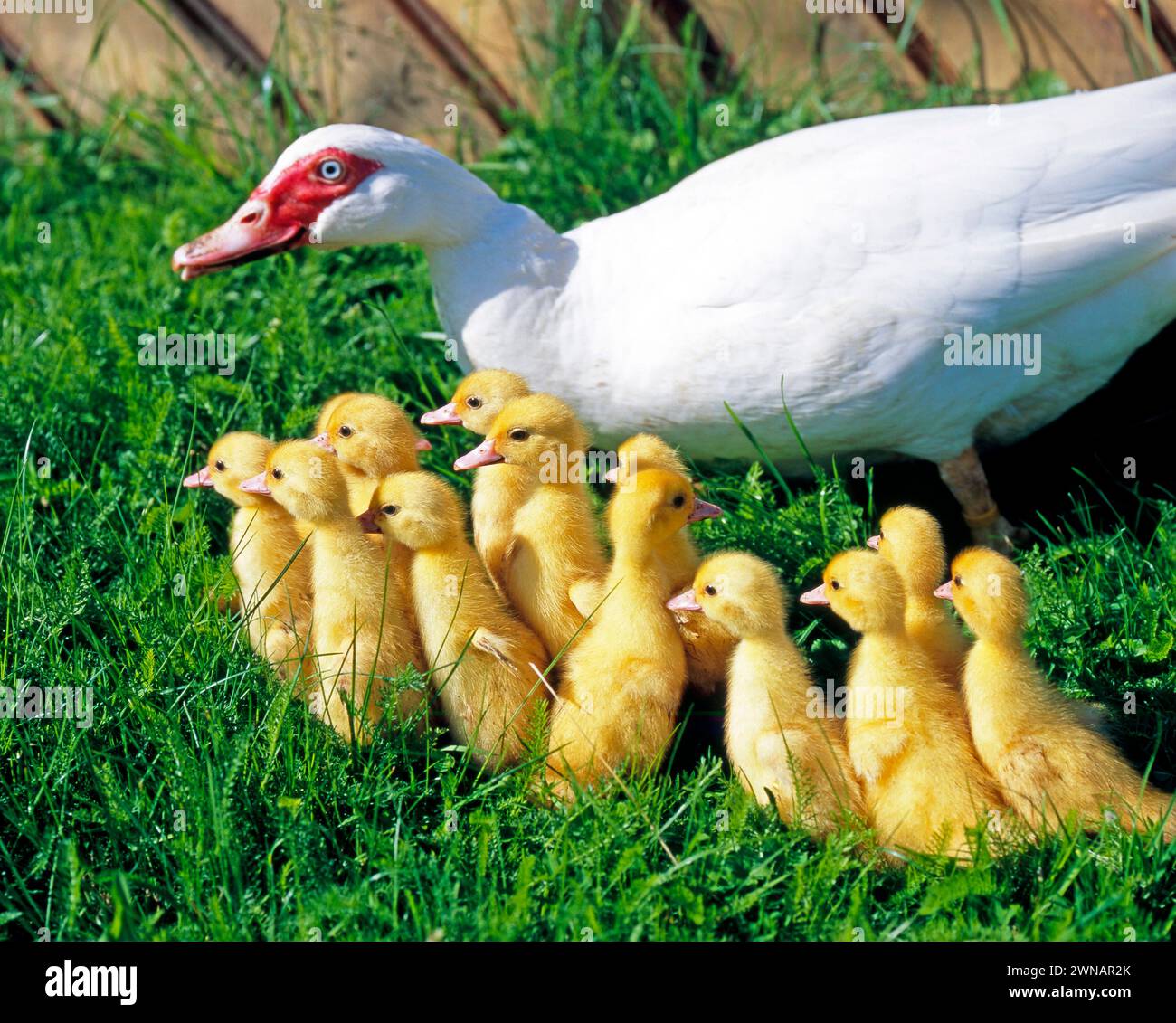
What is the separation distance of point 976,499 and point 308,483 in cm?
200

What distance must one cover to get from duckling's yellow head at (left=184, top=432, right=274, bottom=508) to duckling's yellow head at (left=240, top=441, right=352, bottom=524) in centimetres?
22

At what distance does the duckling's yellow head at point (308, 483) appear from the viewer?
3.08m

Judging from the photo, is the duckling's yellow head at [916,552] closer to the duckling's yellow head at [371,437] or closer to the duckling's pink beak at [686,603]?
the duckling's pink beak at [686,603]

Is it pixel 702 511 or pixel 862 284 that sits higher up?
pixel 862 284

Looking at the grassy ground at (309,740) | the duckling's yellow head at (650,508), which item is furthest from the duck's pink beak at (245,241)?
the duckling's yellow head at (650,508)

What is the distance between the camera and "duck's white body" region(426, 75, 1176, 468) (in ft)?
11.8

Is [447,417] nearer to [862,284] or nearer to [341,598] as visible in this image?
[341,598]

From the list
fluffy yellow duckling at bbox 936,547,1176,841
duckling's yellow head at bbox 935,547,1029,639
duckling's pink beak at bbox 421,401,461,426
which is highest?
duckling's pink beak at bbox 421,401,461,426

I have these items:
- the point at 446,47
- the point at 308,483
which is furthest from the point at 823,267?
the point at 446,47

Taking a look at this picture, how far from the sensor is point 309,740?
2969 mm

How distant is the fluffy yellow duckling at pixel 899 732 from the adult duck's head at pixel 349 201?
172cm

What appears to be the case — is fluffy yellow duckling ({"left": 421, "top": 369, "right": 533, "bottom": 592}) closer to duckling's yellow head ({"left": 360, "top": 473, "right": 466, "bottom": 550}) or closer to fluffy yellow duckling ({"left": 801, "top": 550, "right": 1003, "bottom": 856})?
duckling's yellow head ({"left": 360, "top": 473, "right": 466, "bottom": 550})

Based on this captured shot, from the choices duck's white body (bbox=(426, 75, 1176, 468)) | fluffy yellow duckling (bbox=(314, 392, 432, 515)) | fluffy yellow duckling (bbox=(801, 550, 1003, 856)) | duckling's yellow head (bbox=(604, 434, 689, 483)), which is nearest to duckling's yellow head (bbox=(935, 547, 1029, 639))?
fluffy yellow duckling (bbox=(801, 550, 1003, 856))
